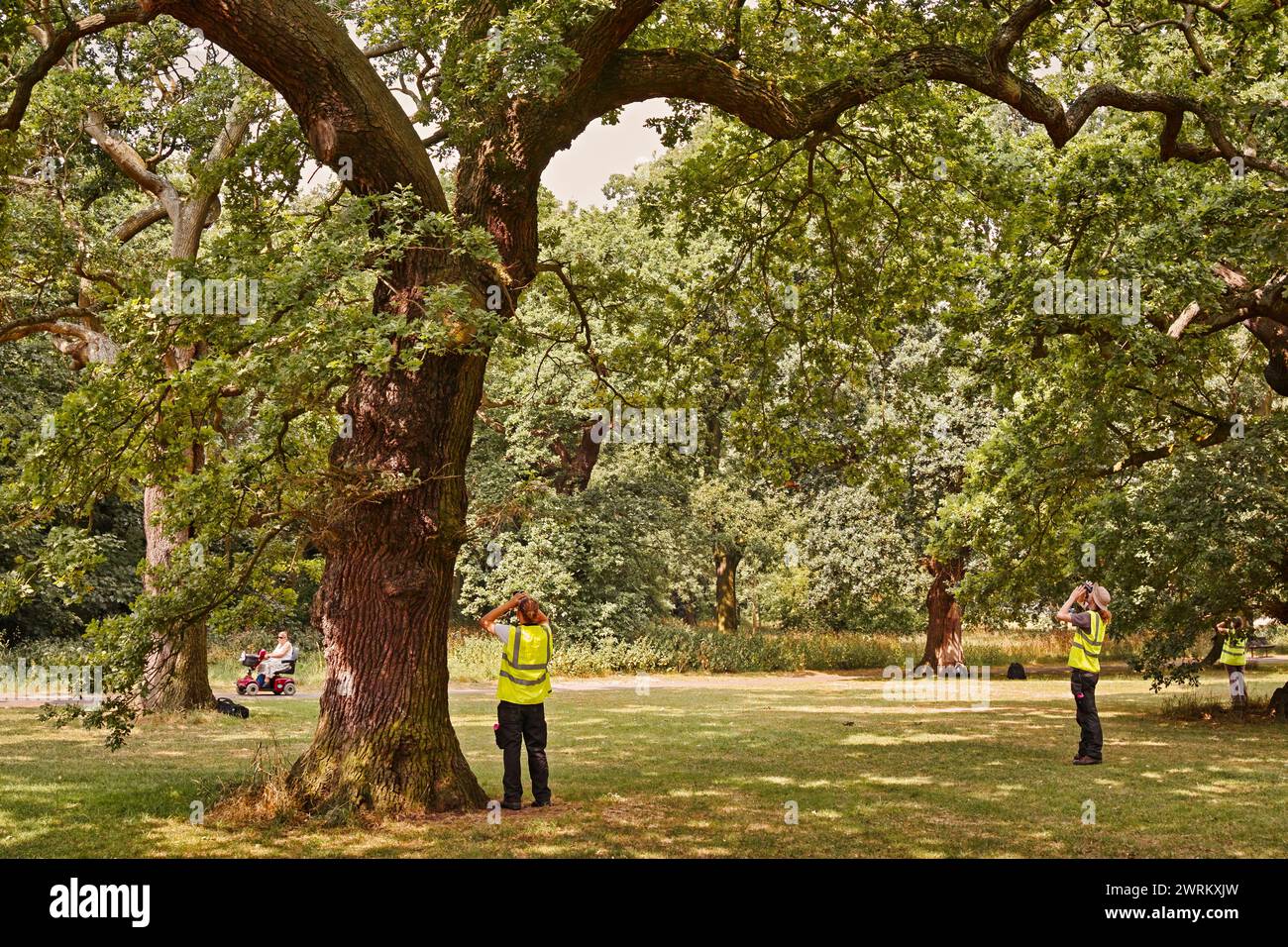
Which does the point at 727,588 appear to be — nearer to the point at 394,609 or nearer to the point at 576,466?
the point at 576,466

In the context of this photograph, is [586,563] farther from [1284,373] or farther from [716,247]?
[1284,373]

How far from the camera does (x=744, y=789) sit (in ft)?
39.9

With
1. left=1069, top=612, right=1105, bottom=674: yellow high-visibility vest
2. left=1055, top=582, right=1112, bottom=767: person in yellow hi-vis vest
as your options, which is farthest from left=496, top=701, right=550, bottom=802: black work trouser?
left=1069, top=612, right=1105, bottom=674: yellow high-visibility vest

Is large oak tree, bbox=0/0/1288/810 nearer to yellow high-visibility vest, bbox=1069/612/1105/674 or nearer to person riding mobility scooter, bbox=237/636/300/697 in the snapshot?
yellow high-visibility vest, bbox=1069/612/1105/674

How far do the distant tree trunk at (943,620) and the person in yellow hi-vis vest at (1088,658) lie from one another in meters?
20.9

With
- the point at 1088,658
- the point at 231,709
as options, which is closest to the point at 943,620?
the point at 1088,658

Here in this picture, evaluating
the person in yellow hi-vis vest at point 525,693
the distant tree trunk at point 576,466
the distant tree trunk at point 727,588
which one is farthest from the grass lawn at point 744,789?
the distant tree trunk at point 727,588

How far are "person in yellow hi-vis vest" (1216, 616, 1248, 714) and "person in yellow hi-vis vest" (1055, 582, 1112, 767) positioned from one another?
6.68m

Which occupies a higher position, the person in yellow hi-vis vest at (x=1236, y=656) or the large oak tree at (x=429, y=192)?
the large oak tree at (x=429, y=192)

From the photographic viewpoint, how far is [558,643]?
33844 mm

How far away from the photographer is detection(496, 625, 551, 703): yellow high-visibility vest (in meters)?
11.1

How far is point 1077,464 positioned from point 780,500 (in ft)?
72.7

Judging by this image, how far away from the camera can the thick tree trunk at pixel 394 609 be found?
10234 mm

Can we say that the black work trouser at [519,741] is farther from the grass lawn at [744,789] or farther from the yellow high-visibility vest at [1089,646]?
the yellow high-visibility vest at [1089,646]
